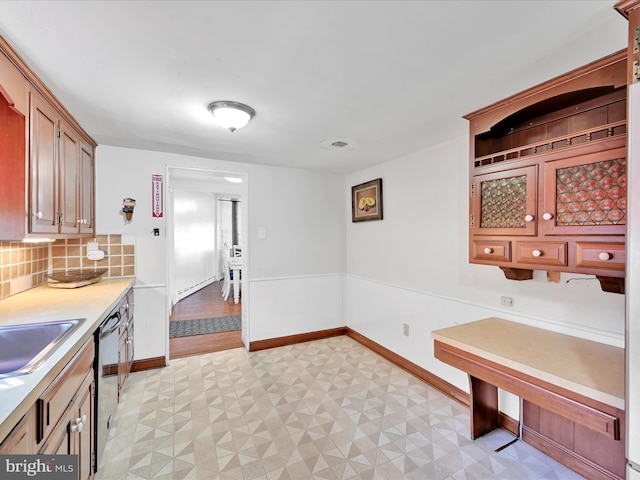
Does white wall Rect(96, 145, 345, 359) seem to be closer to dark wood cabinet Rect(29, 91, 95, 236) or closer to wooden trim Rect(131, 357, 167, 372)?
wooden trim Rect(131, 357, 167, 372)

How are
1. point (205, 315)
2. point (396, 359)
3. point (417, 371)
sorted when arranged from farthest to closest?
point (205, 315) < point (396, 359) < point (417, 371)

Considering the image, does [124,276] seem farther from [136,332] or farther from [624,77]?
[624,77]

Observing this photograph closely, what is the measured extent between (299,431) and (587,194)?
2.26 m

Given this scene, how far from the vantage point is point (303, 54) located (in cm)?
138

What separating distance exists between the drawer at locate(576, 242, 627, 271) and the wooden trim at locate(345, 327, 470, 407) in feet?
4.83

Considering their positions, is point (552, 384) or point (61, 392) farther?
point (552, 384)

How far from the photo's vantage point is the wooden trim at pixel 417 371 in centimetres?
246

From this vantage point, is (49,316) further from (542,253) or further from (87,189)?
(542,253)

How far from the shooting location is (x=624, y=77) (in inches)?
53.1

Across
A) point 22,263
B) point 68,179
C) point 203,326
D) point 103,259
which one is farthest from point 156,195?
point 203,326

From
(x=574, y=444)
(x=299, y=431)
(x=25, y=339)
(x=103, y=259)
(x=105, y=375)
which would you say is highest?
(x=103, y=259)

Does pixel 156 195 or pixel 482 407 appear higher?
pixel 156 195

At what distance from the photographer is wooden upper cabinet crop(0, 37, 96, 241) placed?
1.48 metres

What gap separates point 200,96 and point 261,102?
14.2 inches
